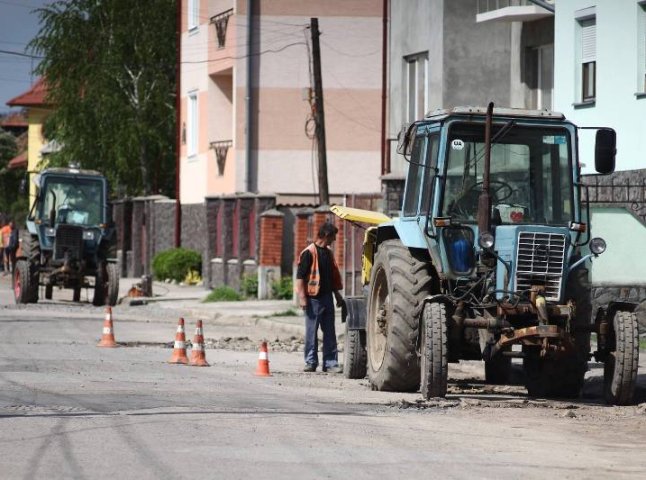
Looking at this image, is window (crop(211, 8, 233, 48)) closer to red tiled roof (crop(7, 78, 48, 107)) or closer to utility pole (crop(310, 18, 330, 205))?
utility pole (crop(310, 18, 330, 205))

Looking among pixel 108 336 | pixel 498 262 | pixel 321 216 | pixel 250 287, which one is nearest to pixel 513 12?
pixel 321 216

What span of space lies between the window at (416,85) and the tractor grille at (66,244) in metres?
7.83

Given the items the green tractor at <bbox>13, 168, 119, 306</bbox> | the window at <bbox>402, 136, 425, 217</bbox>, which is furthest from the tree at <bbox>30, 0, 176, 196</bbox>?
the window at <bbox>402, 136, 425, 217</bbox>

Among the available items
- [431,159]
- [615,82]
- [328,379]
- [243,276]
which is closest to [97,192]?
[243,276]

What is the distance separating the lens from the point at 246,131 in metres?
40.3

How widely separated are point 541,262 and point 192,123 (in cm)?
3298

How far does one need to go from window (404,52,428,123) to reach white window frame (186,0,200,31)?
13.3 m

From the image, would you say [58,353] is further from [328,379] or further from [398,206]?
[398,206]

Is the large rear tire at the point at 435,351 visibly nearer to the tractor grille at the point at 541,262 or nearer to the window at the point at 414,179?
the tractor grille at the point at 541,262

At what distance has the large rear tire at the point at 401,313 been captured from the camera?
1408 centimetres

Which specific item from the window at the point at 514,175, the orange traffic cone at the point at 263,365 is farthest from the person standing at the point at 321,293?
the window at the point at 514,175

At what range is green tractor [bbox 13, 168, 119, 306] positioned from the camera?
32500 mm

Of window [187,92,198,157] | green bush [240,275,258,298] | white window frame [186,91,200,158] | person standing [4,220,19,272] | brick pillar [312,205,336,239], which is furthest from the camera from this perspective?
person standing [4,220,19,272]

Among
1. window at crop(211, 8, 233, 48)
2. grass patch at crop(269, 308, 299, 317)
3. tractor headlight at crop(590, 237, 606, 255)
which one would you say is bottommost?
grass patch at crop(269, 308, 299, 317)
